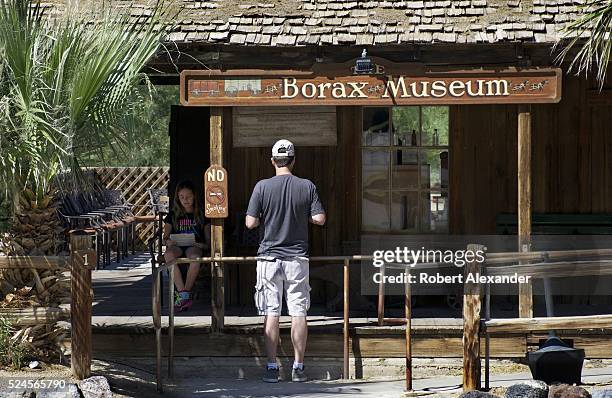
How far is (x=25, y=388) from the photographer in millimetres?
7434

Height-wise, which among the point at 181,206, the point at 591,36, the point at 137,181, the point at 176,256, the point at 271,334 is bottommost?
the point at 271,334

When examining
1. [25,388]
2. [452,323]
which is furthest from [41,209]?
[452,323]

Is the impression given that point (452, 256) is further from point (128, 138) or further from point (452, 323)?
point (128, 138)

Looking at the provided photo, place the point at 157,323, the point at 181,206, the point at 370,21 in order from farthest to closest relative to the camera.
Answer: the point at 181,206, the point at 370,21, the point at 157,323

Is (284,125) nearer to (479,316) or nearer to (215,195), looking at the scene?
(215,195)

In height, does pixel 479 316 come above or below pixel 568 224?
below

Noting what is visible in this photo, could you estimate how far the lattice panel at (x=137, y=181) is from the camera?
727 inches

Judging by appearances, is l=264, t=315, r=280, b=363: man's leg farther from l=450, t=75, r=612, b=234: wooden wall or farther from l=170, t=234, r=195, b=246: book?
l=450, t=75, r=612, b=234: wooden wall

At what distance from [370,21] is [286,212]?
1975mm

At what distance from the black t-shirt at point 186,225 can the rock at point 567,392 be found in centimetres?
392

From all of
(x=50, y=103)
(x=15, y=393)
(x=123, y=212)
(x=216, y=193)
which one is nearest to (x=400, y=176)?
A: (x=216, y=193)

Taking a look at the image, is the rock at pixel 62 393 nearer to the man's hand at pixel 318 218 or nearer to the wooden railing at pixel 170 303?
the wooden railing at pixel 170 303

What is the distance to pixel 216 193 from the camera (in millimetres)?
9359

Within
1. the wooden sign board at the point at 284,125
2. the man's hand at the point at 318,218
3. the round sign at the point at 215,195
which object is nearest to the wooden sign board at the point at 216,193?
the round sign at the point at 215,195
